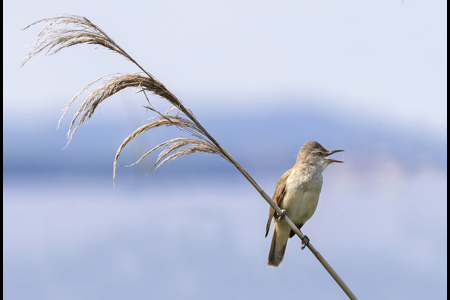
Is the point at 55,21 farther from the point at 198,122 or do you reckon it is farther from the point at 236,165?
the point at 236,165

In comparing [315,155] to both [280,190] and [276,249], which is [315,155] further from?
[276,249]

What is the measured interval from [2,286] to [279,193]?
2.40 metres

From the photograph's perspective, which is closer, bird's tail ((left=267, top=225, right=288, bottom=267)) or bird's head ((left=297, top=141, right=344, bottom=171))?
bird's head ((left=297, top=141, right=344, bottom=171))

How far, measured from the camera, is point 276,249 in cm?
483

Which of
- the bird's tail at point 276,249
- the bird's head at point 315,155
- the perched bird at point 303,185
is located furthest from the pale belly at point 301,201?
the bird's tail at point 276,249

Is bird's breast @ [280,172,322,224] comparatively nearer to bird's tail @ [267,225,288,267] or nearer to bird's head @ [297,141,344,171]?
bird's head @ [297,141,344,171]

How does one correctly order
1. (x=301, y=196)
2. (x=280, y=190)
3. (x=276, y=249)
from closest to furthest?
(x=301, y=196) → (x=280, y=190) → (x=276, y=249)

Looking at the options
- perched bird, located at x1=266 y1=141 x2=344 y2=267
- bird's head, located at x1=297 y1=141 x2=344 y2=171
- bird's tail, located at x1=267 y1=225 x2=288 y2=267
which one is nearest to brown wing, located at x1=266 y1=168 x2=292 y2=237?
perched bird, located at x1=266 y1=141 x2=344 y2=267

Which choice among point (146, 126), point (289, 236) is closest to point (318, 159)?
point (289, 236)

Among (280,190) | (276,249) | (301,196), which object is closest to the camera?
(301,196)

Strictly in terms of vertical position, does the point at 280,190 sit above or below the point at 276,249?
above

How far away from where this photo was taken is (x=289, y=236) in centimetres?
488

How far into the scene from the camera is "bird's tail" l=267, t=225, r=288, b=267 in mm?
4801

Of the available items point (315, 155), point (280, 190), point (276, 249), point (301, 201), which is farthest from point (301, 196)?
point (276, 249)
